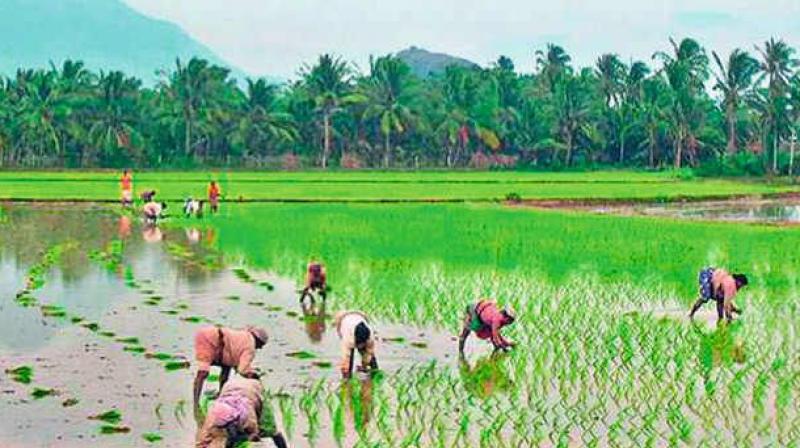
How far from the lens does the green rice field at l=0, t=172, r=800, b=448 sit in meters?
8.18

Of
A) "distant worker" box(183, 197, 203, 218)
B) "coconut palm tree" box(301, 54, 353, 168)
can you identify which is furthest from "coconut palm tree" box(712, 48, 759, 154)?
"distant worker" box(183, 197, 203, 218)

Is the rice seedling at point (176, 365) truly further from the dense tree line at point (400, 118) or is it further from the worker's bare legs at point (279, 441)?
the dense tree line at point (400, 118)

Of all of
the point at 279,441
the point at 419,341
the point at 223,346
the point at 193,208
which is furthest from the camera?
the point at 193,208

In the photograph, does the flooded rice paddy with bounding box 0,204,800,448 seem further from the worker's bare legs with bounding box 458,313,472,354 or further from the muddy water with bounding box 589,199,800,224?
the muddy water with bounding box 589,199,800,224

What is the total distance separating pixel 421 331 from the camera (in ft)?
40.1

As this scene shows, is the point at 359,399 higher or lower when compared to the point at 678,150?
lower

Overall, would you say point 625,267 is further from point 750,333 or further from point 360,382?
point 360,382

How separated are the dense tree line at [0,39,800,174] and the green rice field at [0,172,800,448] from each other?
4255 centimetres

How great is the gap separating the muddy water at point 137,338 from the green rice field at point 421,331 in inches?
1.3

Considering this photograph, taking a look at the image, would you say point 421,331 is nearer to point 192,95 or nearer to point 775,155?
point 775,155

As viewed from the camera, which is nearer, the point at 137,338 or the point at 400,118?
the point at 137,338

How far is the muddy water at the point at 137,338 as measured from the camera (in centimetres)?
830

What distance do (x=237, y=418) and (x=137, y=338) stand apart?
5.45 meters

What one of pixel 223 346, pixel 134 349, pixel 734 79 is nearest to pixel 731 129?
pixel 734 79
